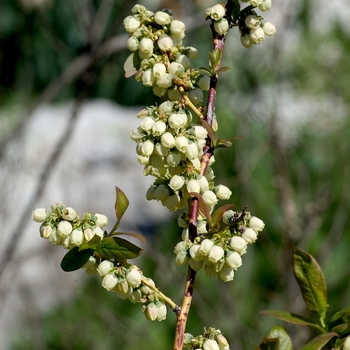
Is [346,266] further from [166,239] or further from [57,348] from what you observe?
[57,348]

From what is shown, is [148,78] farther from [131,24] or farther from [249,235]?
[249,235]

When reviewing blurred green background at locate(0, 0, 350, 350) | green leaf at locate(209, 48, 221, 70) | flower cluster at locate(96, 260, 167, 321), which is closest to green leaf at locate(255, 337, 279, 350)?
flower cluster at locate(96, 260, 167, 321)

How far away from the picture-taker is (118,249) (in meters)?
0.76

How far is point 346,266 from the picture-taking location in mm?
3330

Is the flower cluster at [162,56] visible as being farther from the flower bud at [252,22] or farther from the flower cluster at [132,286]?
the flower cluster at [132,286]

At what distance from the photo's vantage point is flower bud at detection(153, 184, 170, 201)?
2.64 ft

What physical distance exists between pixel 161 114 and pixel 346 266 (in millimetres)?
2747

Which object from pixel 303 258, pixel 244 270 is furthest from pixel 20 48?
pixel 303 258

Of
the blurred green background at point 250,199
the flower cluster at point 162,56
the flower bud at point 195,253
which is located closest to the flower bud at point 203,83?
the flower cluster at point 162,56

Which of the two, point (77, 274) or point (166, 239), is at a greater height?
point (166, 239)

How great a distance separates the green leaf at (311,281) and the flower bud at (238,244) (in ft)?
0.64

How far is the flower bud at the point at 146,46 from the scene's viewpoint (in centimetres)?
84

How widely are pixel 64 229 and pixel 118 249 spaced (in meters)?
0.07

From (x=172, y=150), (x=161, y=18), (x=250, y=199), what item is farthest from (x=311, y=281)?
(x=250, y=199)
